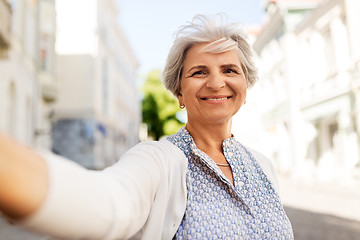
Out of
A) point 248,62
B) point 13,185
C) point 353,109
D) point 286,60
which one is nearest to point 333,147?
point 353,109

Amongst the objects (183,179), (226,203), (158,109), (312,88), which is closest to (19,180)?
(183,179)

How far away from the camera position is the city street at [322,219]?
5.74 metres

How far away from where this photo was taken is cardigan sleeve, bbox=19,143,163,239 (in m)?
0.62

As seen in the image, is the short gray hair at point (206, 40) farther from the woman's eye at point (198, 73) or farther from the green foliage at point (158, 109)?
the green foliage at point (158, 109)

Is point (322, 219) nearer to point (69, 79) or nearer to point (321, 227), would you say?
point (321, 227)

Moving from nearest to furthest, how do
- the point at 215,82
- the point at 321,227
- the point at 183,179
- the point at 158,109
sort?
1. the point at 183,179
2. the point at 215,82
3. the point at 321,227
4. the point at 158,109

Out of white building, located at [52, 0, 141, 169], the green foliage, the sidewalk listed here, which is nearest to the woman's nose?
the sidewalk

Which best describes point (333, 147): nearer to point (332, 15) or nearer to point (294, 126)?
point (294, 126)

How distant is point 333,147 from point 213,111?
57.0 feet

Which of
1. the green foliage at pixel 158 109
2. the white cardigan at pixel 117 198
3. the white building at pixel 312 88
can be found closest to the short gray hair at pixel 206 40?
the white cardigan at pixel 117 198

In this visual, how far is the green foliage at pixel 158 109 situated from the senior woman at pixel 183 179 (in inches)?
1400

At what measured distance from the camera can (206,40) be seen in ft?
4.81

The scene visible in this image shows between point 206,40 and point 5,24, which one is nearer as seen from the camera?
point 206,40

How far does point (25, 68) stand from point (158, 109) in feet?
90.1
